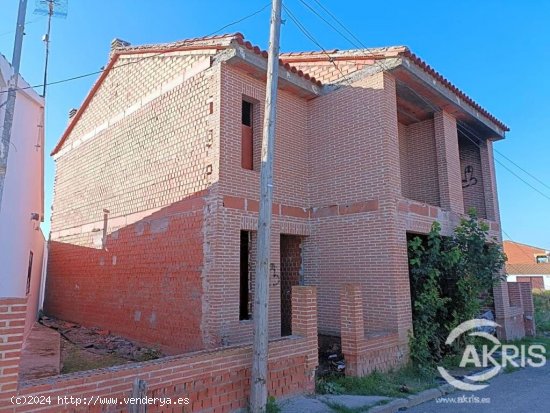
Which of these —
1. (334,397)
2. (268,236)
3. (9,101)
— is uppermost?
(9,101)

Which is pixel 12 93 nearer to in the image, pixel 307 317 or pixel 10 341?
pixel 10 341

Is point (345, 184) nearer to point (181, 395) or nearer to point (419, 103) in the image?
point (419, 103)

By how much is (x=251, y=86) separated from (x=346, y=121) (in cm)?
243

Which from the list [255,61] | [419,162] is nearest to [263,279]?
[255,61]

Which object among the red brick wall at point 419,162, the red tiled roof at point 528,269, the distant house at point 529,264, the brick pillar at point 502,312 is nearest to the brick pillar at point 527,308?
the brick pillar at point 502,312

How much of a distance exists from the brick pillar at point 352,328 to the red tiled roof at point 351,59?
207 inches

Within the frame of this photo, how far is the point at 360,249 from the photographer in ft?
28.6

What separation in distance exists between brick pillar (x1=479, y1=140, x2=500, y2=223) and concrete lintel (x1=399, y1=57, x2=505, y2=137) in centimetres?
59

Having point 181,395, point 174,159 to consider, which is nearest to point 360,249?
point 174,159

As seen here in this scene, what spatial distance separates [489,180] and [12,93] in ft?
41.8

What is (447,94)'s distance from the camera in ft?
33.7

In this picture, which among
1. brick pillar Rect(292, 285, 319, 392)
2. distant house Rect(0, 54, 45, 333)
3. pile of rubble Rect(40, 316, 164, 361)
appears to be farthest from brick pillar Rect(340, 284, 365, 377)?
distant house Rect(0, 54, 45, 333)

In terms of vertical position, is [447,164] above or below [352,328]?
above

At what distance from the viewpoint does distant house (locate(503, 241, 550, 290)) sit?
1604 inches
